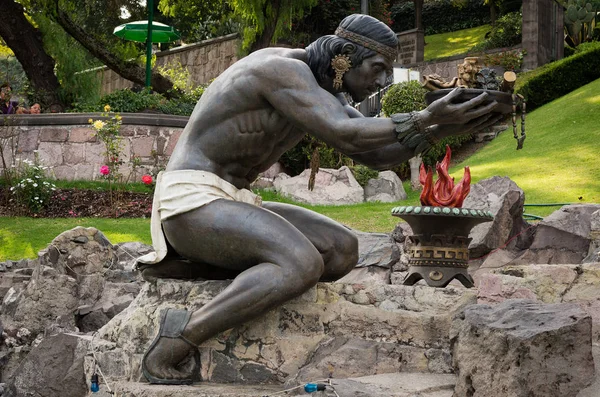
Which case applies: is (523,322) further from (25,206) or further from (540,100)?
(540,100)

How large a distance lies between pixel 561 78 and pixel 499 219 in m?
12.3

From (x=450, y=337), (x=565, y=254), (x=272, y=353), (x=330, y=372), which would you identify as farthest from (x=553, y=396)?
(x=565, y=254)

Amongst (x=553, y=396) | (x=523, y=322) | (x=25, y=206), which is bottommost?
(x=25, y=206)

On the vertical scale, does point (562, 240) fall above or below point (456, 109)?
below

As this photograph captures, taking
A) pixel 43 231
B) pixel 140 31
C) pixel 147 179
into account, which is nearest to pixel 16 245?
pixel 43 231

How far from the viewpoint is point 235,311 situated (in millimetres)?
→ 3824

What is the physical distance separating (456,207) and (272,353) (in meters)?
2.33

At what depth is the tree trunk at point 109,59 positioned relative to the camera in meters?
18.8

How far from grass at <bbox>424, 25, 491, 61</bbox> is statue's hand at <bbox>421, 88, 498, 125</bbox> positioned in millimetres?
27530

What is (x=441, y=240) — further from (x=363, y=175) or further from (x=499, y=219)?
(x=363, y=175)

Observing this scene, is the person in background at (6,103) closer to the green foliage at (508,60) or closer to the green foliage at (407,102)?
the green foliage at (407,102)

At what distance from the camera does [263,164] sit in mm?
4332

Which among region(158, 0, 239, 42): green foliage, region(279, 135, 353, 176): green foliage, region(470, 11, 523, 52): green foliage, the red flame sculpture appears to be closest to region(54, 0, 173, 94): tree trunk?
region(158, 0, 239, 42): green foliage

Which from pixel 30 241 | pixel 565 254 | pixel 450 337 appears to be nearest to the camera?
pixel 450 337
